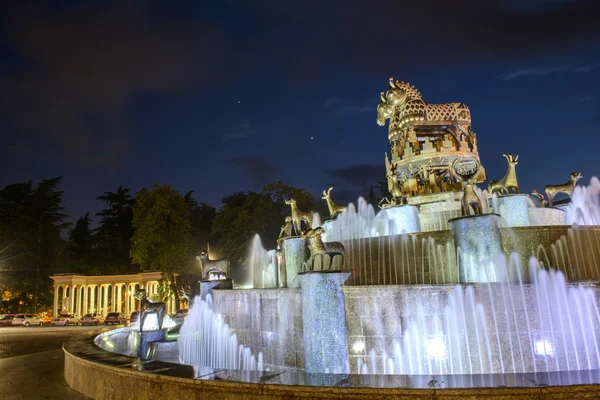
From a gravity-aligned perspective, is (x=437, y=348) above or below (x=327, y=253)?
below

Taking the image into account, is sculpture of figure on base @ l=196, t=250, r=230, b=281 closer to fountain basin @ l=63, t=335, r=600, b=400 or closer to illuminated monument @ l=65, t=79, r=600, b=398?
illuminated monument @ l=65, t=79, r=600, b=398

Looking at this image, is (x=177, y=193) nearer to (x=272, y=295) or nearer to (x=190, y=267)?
(x=190, y=267)

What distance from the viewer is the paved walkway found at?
8.45 meters

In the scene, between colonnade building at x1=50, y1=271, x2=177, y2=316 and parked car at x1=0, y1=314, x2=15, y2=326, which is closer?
parked car at x1=0, y1=314, x2=15, y2=326

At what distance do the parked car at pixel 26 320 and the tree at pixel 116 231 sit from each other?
57.4ft

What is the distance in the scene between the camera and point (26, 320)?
38.1m

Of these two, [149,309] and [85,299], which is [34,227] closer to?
[85,299]

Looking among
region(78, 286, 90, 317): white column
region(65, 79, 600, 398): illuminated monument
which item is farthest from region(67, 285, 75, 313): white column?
region(65, 79, 600, 398): illuminated monument

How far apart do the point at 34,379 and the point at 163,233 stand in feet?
113

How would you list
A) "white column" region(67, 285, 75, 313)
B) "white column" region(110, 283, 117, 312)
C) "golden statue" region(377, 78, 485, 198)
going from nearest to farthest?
"golden statue" region(377, 78, 485, 198)
"white column" region(67, 285, 75, 313)
"white column" region(110, 283, 117, 312)

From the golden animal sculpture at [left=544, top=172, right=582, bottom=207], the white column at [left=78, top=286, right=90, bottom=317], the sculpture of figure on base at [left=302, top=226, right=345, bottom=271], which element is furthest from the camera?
the white column at [left=78, top=286, right=90, bottom=317]

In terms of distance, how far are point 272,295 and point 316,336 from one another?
2.47 meters

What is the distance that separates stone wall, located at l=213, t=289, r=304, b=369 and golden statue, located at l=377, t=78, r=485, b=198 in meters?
11.5

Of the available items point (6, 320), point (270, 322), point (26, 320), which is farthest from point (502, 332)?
point (6, 320)
